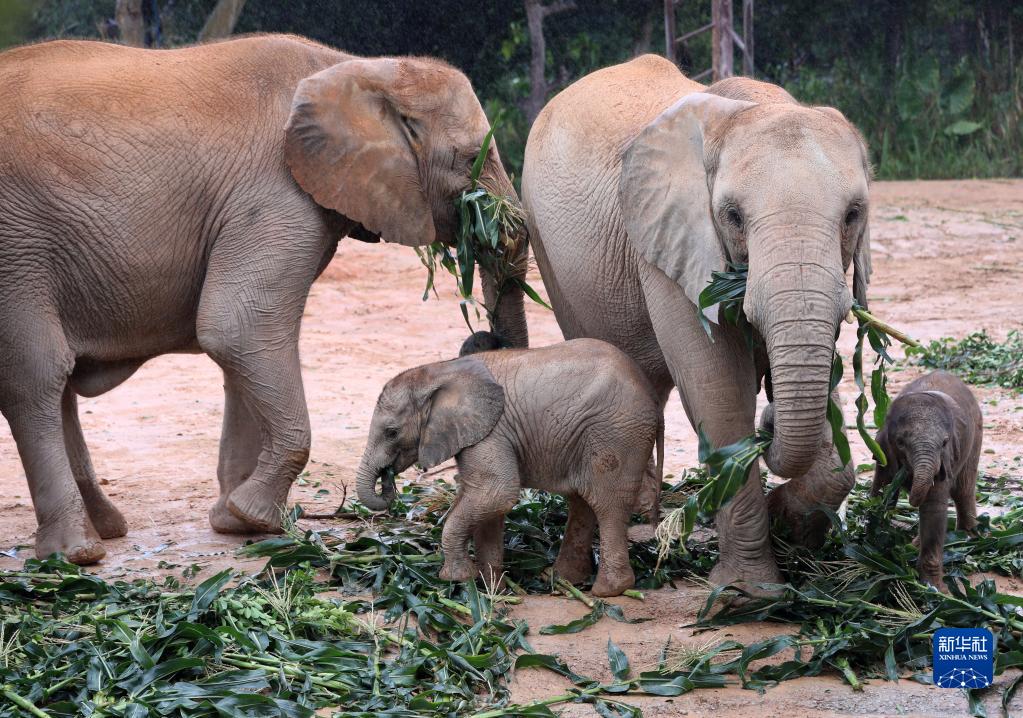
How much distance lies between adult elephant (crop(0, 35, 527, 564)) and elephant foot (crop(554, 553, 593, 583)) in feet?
4.66

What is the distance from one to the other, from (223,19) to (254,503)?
39.2 ft

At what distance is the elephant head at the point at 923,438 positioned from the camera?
5277 mm

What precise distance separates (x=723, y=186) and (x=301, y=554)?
2492mm

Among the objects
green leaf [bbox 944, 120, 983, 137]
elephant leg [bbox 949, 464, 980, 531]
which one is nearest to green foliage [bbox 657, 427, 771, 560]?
elephant leg [bbox 949, 464, 980, 531]

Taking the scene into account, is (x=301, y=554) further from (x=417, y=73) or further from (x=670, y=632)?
(x=417, y=73)

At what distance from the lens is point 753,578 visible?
5488 mm

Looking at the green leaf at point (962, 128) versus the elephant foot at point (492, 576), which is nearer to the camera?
the elephant foot at point (492, 576)

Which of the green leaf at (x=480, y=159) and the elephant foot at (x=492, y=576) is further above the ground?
the green leaf at (x=480, y=159)

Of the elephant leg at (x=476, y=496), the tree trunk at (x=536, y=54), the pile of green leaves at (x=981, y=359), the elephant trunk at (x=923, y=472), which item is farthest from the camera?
the tree trunk at (x=536, y=54)

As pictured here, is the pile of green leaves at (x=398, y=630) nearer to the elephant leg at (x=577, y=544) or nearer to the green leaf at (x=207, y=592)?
the green leaf at (x=207, y=592)

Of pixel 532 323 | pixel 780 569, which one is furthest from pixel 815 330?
pixel 532 323

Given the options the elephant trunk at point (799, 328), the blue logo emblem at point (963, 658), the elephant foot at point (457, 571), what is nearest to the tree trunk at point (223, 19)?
the elephant foot at point (457, 571)

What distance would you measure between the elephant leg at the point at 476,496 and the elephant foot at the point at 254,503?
114 cm

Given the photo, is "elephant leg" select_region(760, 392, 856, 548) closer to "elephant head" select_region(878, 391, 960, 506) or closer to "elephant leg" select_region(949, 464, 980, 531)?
"elephant head" select_region(878, 391, 960, 506)
